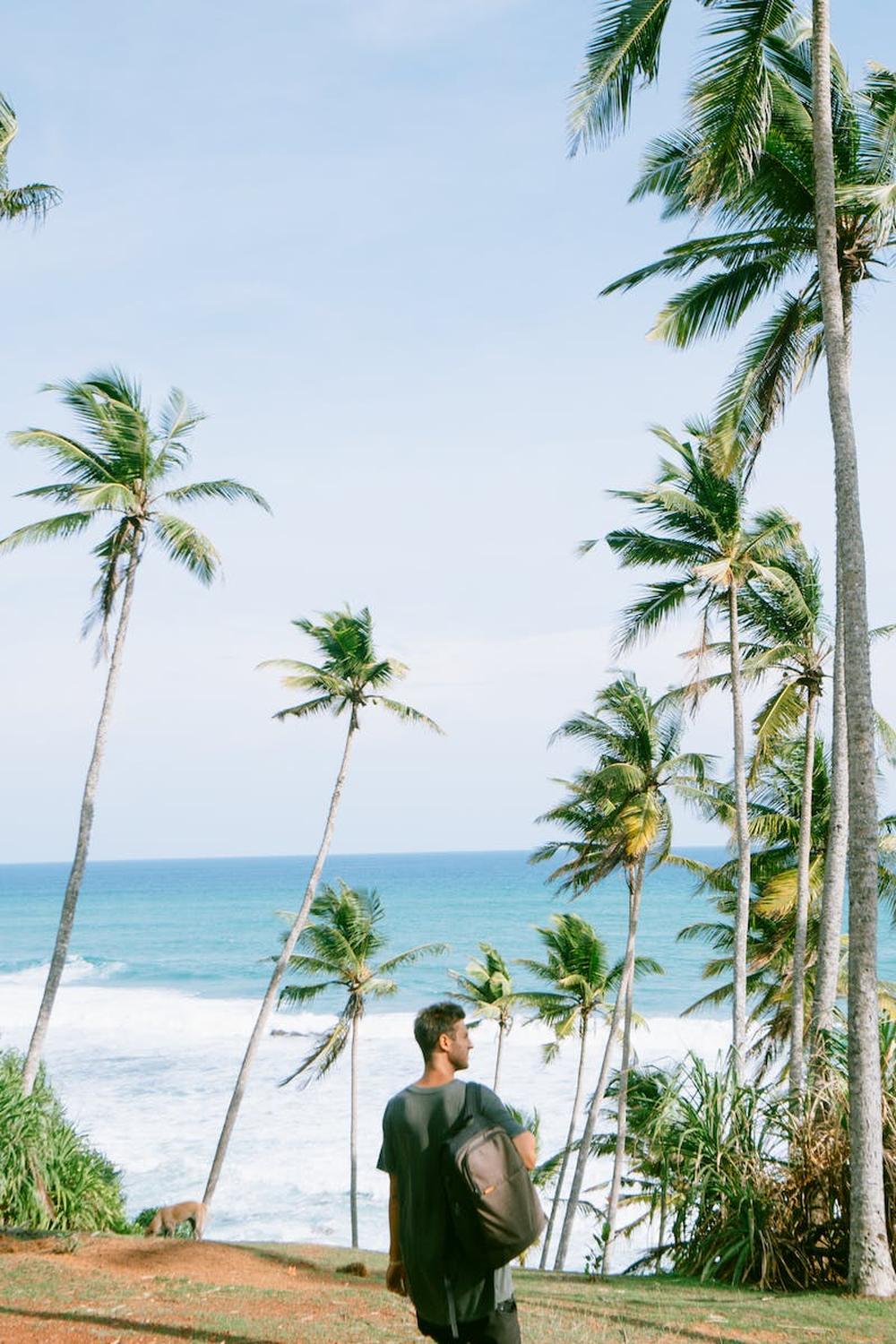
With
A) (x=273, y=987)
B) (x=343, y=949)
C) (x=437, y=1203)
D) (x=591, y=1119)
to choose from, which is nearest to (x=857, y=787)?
(x=437, y=1203)

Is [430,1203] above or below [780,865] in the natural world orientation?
A: below

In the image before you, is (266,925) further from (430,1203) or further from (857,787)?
(430,1203)

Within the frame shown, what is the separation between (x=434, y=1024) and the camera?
3701 mm

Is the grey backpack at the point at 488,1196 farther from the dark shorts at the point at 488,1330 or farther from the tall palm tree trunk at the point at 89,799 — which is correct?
the tall palm tree trunk at the point at 89,799

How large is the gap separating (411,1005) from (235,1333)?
52.7 metres


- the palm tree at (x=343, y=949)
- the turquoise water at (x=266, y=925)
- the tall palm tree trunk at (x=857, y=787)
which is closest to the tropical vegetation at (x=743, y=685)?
the tall palm tree trunk at (x=857, y=787)

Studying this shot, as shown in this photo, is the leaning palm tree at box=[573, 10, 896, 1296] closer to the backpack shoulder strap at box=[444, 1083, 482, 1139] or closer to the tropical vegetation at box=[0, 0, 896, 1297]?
the tropical vegetation at box=[0, 0, 896, 1297]

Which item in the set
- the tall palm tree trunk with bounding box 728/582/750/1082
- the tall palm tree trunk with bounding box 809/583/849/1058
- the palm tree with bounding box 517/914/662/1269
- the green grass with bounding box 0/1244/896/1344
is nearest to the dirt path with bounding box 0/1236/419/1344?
the green grass with bounding box 0/1244/896/1344

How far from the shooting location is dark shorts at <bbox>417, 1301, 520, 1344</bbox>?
345 centimetres

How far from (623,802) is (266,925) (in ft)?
252

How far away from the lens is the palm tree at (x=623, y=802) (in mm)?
23750

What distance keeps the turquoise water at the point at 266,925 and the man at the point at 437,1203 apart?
1477 inches

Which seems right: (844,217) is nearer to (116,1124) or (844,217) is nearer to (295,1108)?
(116,1124)

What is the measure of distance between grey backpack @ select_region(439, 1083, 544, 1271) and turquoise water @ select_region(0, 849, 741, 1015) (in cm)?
3769
